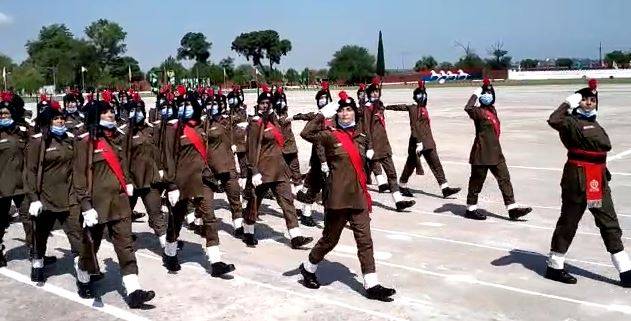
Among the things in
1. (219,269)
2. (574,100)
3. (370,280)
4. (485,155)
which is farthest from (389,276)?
(485,155)

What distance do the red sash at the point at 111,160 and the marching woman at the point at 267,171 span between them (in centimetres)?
225

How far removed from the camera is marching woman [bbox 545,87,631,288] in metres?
7.06

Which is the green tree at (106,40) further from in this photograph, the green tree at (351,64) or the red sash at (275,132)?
the red sash at (275,132)

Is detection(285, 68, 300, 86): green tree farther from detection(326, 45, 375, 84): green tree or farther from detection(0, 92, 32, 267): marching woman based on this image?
detection(0, 92, 32, 267): marching woman

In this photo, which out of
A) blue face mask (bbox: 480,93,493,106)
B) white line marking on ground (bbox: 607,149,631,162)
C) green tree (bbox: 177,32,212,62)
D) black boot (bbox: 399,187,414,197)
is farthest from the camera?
green tree (bbox: 177,32,212,62)

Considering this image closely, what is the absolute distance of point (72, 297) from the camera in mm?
7312

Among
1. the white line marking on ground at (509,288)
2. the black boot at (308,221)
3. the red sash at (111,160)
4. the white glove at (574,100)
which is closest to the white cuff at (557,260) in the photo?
the white line marking on ground at (509,288)

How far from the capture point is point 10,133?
879cm

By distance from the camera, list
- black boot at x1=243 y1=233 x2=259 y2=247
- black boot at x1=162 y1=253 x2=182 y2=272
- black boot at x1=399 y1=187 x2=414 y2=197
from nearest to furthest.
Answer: black boot at x1=162 y1=253 x2=182 y2=272
black boot at x1=243 y1=233 x2=259 y2=247
black boot at x1=399 y1=187 x2=414 y2=197

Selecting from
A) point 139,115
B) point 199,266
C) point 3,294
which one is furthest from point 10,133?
point 199,266

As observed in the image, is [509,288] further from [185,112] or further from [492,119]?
[185,112]

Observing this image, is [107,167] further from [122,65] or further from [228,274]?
[122,65]

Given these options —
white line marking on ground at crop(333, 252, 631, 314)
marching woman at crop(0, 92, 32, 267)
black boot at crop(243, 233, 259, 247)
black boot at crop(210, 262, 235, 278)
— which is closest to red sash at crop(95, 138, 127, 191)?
black boot at crop(210, 262, 235, 278)

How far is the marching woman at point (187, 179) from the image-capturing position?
7762 millimetres
